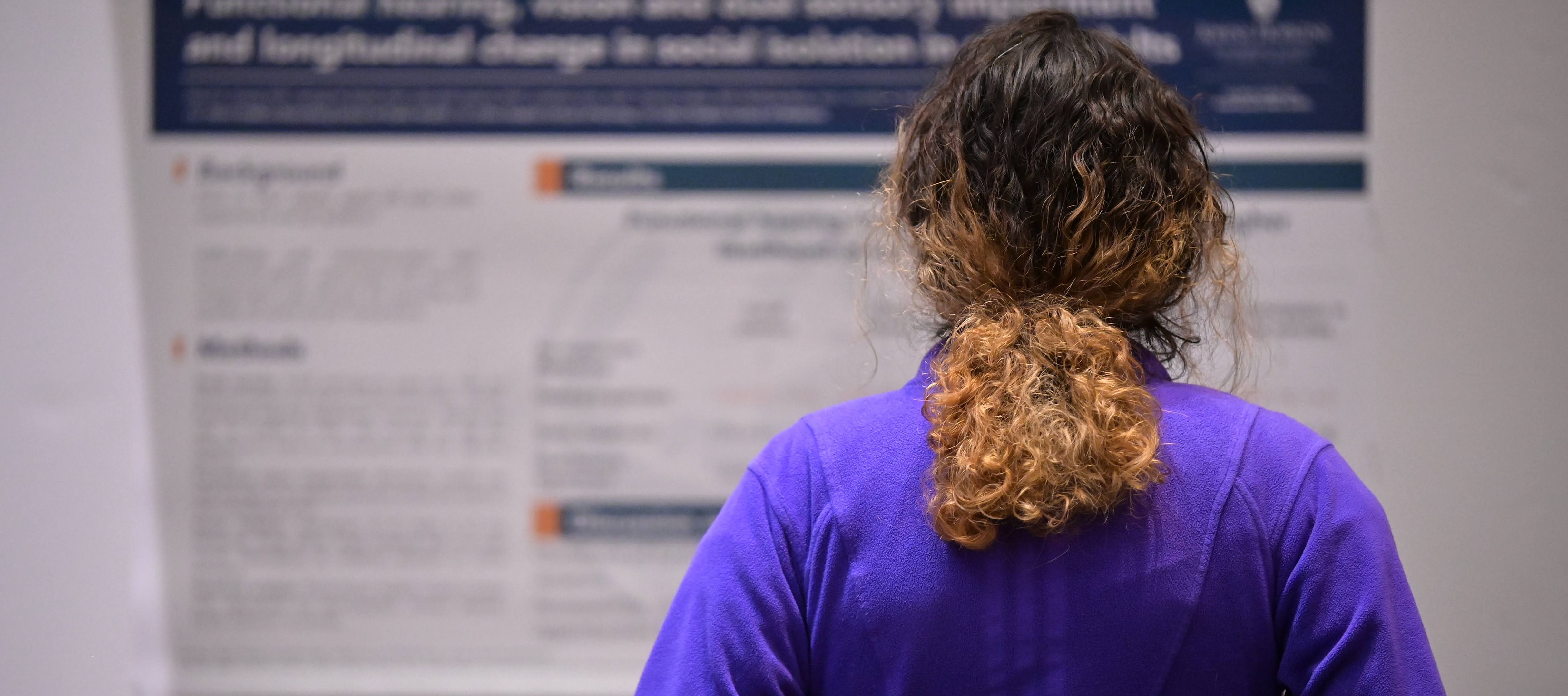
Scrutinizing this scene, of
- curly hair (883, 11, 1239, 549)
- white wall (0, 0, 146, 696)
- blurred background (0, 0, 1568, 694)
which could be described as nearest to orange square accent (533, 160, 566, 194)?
blurred background (0, 0, 1568, 694)

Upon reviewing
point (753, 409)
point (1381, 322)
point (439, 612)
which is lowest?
point (439, 612)

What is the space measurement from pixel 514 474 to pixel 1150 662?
111cm

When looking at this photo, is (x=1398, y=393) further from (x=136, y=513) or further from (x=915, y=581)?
(x=136, y=513)

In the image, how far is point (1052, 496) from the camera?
1.98 feet

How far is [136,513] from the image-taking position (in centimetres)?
153

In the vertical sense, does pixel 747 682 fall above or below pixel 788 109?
below

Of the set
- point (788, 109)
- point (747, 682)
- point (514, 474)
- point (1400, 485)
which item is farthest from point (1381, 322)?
point (514, 474)

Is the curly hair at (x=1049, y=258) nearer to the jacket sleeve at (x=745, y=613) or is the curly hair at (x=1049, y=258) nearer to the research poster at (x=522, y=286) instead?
the jacket sleeve at (x=745, y=613)

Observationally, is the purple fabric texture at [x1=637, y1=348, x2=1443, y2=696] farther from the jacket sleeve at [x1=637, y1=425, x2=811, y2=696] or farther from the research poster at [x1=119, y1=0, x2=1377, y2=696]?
the research poster at [x1=119, y1=0, x2=1377, y2=696]

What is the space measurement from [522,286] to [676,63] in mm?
425

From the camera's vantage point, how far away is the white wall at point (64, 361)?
59.9 inches

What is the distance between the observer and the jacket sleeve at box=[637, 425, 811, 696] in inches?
25.5

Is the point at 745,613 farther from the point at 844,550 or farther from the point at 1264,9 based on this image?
the point at 1264,9

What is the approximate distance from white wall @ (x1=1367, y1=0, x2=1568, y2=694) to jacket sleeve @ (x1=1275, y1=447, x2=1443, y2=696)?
0.96 m
